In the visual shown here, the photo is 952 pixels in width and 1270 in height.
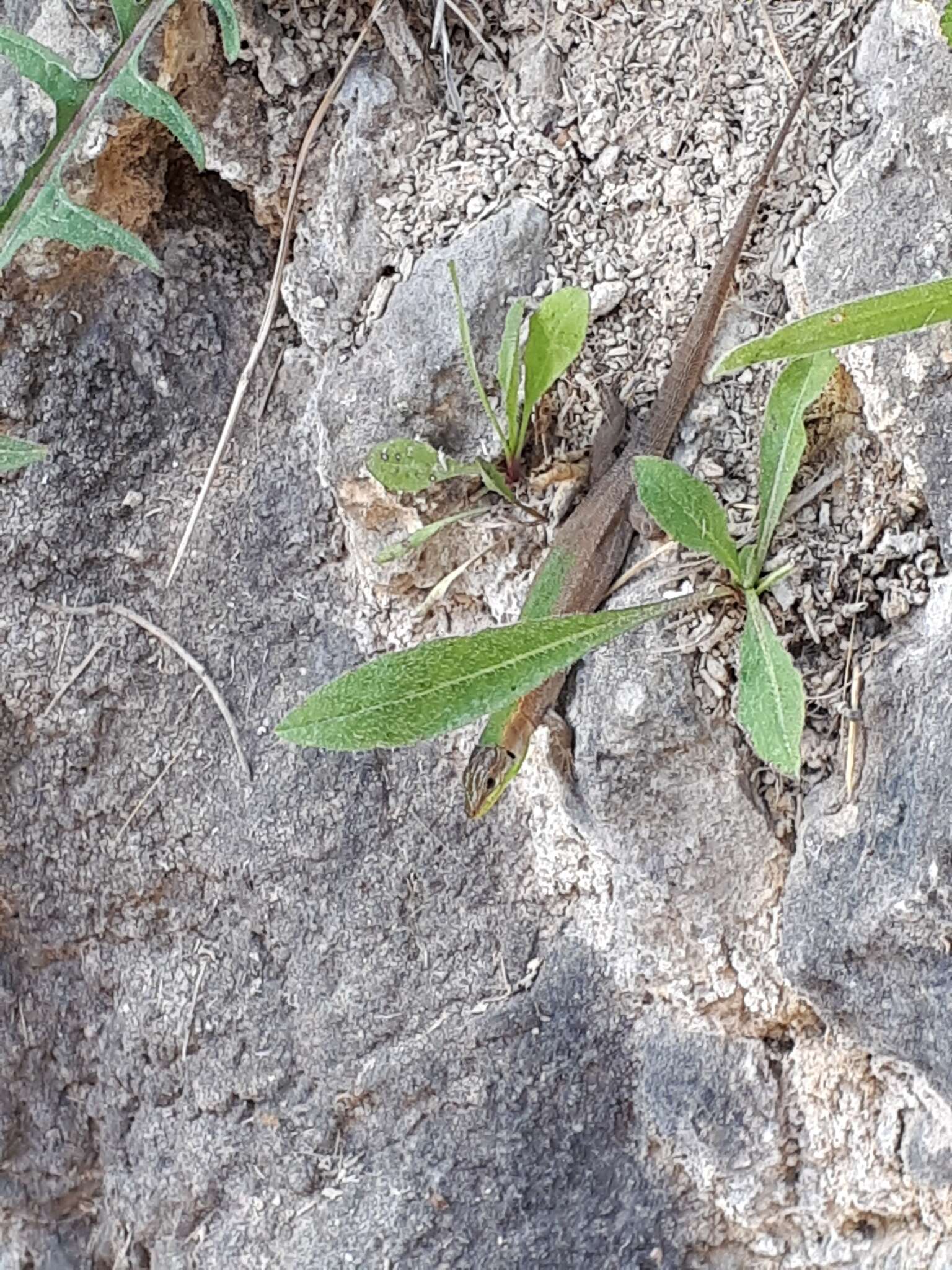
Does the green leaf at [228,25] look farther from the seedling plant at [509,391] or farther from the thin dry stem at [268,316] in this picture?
the seedling plant at [509,391]

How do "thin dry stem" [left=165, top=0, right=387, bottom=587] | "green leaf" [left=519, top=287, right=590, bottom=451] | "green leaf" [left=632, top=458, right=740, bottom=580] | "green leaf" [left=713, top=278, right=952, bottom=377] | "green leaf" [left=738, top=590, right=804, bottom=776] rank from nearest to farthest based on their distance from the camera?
"green leaf" [left=713, top=278, right=952, bottom=377] → "green leaf" [left=738, top=590, right=804, bottom=776] → "green leaf" [left=632, top=458, right=740, bottom=580] → "green leaf" [left=519, top=287, right=590, bottom=451] → "thin dry stem" [left=165, top=0, right=387, bottom=587]

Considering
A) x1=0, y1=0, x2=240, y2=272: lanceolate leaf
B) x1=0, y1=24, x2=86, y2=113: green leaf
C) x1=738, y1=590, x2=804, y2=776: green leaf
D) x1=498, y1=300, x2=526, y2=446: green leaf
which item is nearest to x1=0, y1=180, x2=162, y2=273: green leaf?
x1=0, y1=0, x2=240, y2=272: lanceolate leaf

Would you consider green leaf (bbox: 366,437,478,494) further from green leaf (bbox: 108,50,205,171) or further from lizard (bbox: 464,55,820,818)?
green leaf (bbox: 108,50,205,171)

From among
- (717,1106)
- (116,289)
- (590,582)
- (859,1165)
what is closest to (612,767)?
(590,582)

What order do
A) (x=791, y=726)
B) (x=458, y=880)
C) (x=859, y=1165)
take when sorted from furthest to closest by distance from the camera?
(x=458, y=880), (x=859, y=1165), (x=791, y=726)

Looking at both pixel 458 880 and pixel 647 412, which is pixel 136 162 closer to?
pixel 647 412

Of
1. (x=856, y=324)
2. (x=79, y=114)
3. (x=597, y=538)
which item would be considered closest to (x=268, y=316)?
(x=79, y=114)
